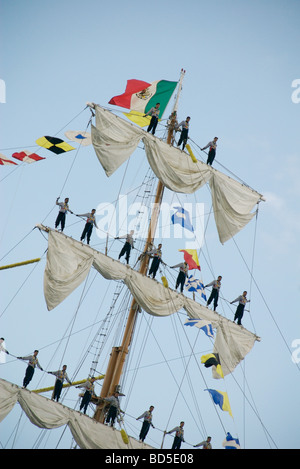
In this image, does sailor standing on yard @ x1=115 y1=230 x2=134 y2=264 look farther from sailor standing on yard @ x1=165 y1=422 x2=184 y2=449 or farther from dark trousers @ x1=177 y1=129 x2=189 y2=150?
sailor standing on yard @ x1=165 y1=422 x2=184 y2=449

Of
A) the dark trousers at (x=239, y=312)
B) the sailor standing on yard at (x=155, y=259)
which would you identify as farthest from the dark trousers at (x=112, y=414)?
the dark trousers at (x=239, y=312)

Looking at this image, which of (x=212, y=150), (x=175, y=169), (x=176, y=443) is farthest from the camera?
(x=212, y=150)

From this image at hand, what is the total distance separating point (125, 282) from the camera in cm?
2789

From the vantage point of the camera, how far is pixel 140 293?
27.8 meters

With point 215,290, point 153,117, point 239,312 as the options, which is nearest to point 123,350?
point 215,290

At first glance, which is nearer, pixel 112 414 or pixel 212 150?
pixel 112 414

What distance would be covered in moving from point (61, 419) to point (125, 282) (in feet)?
17.0

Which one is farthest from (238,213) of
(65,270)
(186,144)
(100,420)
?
(100,420)

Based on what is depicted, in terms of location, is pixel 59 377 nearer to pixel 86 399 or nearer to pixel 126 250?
pixel 86 399

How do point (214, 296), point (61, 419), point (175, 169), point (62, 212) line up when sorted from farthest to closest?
point (175, 169) < point (214, 296) < point (62, 212) < point (61, 419)

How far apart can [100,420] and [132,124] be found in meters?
10.5

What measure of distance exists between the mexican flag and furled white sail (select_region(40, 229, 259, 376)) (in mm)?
5885

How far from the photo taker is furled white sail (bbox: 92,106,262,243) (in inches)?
1144
